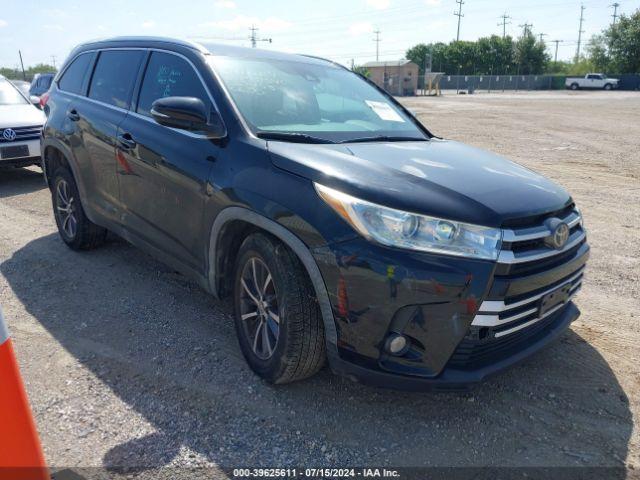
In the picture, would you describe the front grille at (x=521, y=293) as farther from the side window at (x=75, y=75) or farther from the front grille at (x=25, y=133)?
the front grille at (x=25, y=133)

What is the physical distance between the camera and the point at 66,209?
4.98 meters

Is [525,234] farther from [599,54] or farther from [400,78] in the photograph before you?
[599,54]

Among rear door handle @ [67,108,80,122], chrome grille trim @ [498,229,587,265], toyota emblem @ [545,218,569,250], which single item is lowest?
chrome grille trim @ [498,229,587,265]

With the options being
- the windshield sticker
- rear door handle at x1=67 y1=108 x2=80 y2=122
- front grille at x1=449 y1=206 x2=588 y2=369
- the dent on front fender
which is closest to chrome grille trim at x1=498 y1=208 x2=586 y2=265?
front grille at x1=449 y1=206 x2=588 y2=369

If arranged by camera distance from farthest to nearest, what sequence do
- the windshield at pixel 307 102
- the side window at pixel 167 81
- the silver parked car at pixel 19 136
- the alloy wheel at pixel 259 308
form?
the silver parked car at pixel 19 136 → the side window at pixel 167 81 → the windshield at pixel 307 102 → the alloy wheel at pixel 259 308

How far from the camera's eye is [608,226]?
5.76 meters

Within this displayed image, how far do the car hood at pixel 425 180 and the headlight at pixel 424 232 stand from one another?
0.04m

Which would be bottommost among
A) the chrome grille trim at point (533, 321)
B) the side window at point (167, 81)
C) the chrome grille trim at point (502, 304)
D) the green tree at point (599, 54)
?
the chrome grille trim at point (533, 321)

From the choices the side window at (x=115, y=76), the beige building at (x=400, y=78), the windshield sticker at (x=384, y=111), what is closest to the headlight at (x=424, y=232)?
the windshield sticker at (x=384, y=111)

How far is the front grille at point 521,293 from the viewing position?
2258mm

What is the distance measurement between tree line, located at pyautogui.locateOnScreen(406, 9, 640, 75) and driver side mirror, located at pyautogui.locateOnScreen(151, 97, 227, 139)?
235 feet

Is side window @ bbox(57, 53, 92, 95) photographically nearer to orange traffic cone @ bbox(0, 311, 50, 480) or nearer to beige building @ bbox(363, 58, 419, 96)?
orange traffic cone @ bbox(0, 311, 50, 480)

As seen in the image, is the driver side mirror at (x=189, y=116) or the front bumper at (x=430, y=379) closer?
the front bumper at (x=430, y=379)

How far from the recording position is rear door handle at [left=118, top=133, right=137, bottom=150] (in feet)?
11.9
